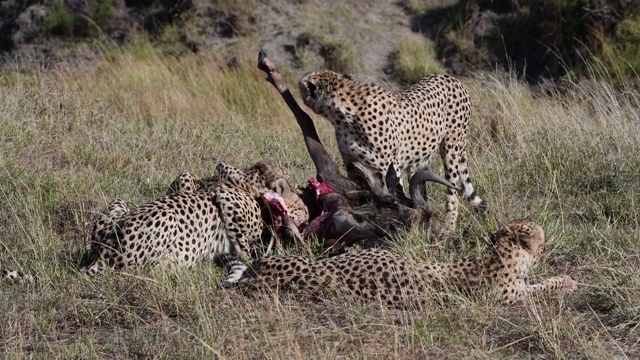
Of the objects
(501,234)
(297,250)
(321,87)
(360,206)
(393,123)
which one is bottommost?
(297,250)

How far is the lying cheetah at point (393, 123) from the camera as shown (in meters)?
7.04

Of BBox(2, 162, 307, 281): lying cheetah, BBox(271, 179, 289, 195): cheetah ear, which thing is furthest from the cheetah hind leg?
BBox(271, 179, 289, 195): cheetah ear

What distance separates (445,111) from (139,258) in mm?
2602

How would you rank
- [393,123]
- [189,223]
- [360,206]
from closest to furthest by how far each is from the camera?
[189,223], [360,206], [393,123]

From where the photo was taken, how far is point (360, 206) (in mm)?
6496

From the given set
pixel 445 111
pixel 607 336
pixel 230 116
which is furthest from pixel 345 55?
pixel 607 336

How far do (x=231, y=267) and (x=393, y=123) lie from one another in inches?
65.0

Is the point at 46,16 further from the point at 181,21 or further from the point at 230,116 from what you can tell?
the point at 230,116

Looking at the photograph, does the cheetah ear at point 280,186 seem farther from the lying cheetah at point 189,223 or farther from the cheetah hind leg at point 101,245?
the cheetah hind leg at point 101,245

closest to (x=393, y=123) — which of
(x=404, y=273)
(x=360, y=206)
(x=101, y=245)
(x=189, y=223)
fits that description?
(x=360, y=206)

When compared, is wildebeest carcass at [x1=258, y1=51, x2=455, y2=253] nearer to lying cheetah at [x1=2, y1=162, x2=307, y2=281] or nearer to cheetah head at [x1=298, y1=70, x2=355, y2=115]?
lying cheetah at [x1=2, y1=162, x2=307, y2=281]

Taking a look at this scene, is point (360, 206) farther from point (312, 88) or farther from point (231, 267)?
point (312, 88)

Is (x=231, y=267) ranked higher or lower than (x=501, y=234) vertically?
lower

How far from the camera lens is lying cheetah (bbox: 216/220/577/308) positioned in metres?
5.37
